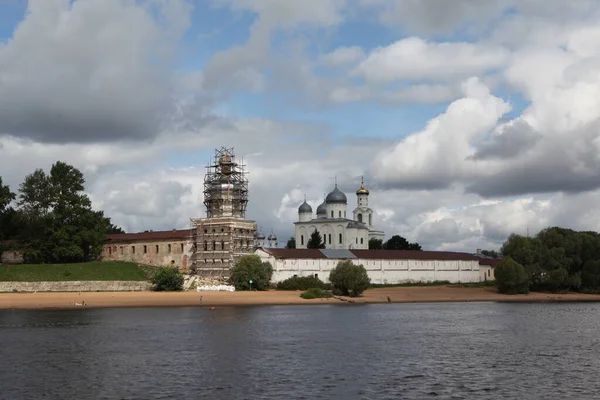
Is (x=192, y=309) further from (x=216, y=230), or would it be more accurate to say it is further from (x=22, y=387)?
(x=22, y=387)

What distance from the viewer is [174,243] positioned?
101812 mm

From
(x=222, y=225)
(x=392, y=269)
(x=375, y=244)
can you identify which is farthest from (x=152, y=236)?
(x=375, y=244)

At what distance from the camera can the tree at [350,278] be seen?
8700cm

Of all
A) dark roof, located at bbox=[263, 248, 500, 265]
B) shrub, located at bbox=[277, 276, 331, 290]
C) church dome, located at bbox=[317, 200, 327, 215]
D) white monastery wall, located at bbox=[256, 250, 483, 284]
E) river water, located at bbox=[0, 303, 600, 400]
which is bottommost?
river water, located at bbox=[0, 303, 600, 400]

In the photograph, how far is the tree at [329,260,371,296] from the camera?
8700cm

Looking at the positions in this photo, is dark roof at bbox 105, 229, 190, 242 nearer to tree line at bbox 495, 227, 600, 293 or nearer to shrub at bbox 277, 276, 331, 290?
shrub at bbox 277, 276, 331, 290

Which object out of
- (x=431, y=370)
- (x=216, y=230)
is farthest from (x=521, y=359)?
(x=216, y=230)

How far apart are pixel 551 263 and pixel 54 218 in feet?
200

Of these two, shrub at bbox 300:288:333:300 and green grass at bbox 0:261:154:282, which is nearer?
shrub at bbox 300:288:333:300

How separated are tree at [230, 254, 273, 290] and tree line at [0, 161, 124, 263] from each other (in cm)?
1993

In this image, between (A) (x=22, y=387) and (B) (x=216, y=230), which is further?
(B) (x=216, y=230)

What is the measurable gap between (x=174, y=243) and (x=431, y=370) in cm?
6974

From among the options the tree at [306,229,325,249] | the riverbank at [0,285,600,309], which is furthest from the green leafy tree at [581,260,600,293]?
the tree at [306,229,325,249]

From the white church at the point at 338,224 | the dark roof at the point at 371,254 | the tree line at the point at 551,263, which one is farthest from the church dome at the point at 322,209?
the tree line at the point at 551,263
